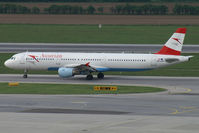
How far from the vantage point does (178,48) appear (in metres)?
62.1

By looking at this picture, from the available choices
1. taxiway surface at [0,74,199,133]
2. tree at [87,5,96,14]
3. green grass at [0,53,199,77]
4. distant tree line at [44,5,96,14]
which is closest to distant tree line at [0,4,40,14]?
distant tree line at [44,5,96,14]

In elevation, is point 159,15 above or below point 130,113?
above

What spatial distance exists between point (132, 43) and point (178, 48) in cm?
4584

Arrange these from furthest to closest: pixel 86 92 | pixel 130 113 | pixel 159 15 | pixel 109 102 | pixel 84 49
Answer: pixel 159 15 → pixel 84 49 → pixel 86 92 → pixel 109 102 → pixel 130 113

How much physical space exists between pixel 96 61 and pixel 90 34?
60539mm

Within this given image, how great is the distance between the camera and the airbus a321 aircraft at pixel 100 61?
61.8 meters

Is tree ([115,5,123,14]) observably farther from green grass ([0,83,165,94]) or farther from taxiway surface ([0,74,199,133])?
taxiway surface ([0,74,199,133])

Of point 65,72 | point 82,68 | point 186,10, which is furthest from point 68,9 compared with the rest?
point 65,72

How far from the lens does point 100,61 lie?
208 ft

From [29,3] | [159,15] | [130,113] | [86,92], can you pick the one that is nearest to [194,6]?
[159,15]

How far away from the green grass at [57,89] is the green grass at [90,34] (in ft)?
185

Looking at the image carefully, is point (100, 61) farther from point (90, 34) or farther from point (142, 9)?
point (142, 9)

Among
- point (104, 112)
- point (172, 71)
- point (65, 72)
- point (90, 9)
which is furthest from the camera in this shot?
point (90, 9)

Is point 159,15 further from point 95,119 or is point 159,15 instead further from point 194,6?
point 95,119
